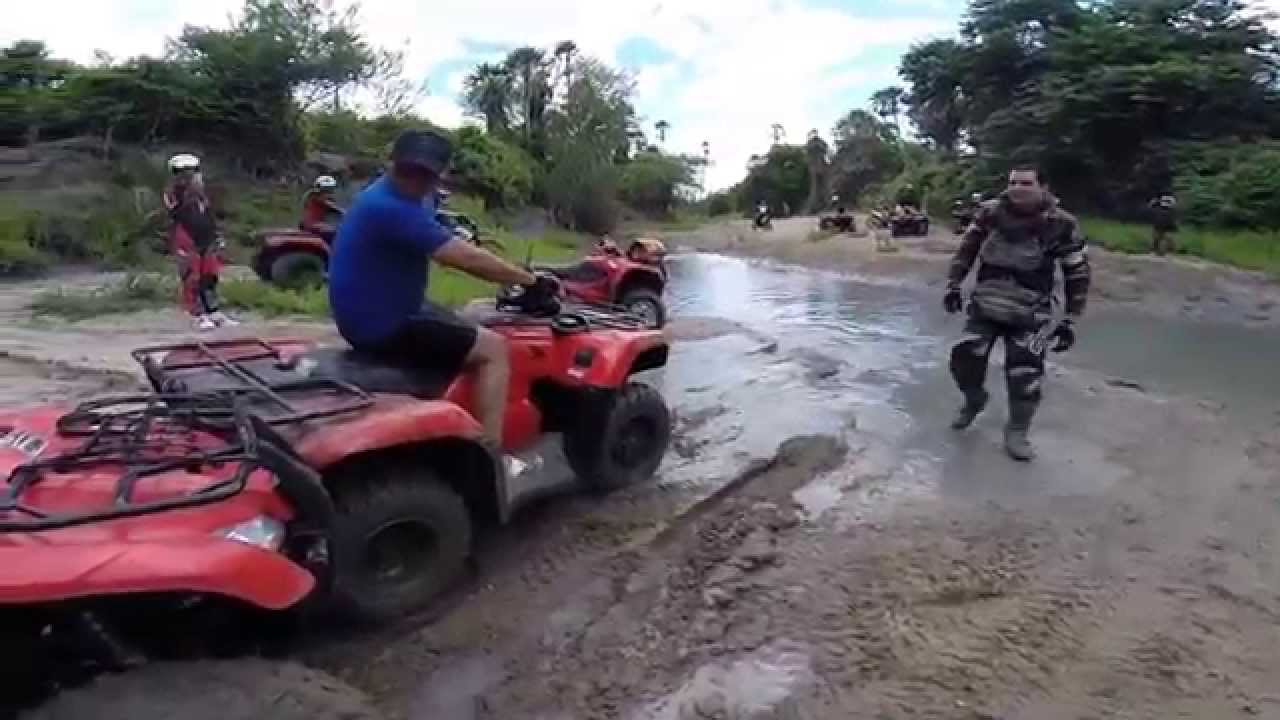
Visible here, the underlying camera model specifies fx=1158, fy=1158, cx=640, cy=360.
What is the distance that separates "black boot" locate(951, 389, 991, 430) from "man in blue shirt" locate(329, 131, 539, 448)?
11.9 feet

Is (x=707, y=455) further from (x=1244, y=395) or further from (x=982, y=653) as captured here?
(x=1244, y=395)

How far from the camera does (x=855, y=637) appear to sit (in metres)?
3.99

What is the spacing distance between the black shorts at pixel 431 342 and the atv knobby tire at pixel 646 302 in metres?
6.93

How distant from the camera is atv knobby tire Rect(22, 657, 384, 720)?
2998mm

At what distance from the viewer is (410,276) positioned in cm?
448

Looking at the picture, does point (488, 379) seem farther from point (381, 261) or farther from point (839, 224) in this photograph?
point (839, 224)

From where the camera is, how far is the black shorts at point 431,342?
4492 mm

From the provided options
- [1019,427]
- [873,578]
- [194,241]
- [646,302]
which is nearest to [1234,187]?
[646,302]

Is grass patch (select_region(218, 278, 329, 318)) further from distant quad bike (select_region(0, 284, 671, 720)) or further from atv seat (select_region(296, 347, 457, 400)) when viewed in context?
atv seat (select_region(296, 347, 457, 400))

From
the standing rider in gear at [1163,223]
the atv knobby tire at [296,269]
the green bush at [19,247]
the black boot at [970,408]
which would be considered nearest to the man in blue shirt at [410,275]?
the black boot at [970,408]

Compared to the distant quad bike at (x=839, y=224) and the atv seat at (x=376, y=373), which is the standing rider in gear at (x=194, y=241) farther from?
the distant quad bike at (x=839, y=224)

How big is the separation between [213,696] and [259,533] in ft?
1.58

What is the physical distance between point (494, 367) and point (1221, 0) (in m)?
30.3

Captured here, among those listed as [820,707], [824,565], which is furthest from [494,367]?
[820,707]
